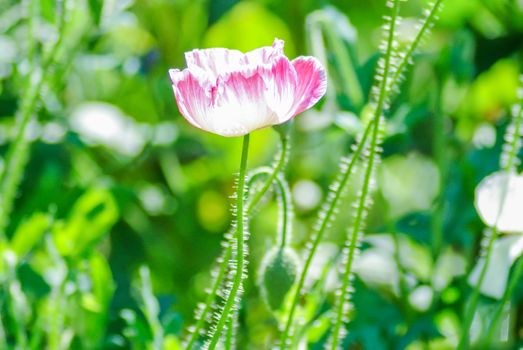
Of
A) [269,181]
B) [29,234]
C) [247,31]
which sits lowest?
[29,234]

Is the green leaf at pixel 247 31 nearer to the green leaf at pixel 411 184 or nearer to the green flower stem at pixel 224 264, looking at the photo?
the green leaf at pixel 411 184

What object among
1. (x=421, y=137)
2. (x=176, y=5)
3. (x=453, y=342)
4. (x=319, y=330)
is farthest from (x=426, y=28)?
(x=176, y=5)

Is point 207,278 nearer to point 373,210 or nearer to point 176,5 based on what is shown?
point 373,210

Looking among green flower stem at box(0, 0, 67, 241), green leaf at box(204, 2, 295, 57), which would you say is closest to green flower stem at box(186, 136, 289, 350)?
green flower stem at box(0, 0, 67, 241)

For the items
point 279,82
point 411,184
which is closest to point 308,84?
point 279,82

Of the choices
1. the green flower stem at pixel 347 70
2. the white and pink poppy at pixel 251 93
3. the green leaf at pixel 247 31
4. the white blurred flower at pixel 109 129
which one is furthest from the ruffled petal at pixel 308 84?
the green leaf at pixel 247 31

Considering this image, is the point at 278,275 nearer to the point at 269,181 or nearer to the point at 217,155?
the point at 269,181

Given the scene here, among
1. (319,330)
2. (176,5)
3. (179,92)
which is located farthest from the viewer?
(176,5)
